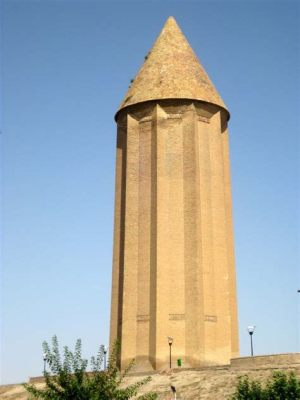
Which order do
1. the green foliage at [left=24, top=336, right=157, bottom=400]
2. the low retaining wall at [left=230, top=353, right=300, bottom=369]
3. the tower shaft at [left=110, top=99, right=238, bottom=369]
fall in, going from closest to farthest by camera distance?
the green foliage at [left=24, top=336, right=157, bottom=400]
the low retaining wall at [left=230, top=353, right=300, bottom=369]
the tower shaft at [left=110, top=99, right=238, bottom=369]

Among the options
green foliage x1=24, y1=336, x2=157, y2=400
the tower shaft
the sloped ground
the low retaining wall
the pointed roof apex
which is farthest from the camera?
the pointed roof apex

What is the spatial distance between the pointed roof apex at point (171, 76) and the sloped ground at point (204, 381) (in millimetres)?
11680

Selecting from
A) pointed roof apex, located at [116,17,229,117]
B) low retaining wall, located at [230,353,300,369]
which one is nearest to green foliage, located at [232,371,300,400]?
low retaining wall, located at [230,353,300,369]

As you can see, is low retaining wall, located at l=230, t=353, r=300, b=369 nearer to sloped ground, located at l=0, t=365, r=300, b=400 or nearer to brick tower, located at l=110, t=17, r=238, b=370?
sloped ground, located at l=0, t=365, r=300, b=400

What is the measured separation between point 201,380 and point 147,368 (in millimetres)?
5702

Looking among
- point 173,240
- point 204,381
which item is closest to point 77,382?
point 204,381

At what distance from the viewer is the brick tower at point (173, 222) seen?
2417cm

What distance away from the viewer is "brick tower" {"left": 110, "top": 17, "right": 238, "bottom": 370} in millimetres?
24172

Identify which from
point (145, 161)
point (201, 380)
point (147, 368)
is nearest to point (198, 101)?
point (145, 161)

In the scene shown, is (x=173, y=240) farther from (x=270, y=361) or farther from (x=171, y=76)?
(x=270, y=361)

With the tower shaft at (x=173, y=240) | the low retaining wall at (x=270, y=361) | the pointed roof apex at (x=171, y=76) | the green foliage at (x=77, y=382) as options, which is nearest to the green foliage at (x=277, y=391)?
the green foliage at (x=77, y=382)

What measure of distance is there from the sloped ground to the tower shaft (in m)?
3.65

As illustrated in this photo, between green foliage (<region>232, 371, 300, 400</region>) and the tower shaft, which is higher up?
the tower shaft

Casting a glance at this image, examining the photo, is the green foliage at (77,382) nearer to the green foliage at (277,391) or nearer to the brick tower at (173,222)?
the green foliage at (277,391)
